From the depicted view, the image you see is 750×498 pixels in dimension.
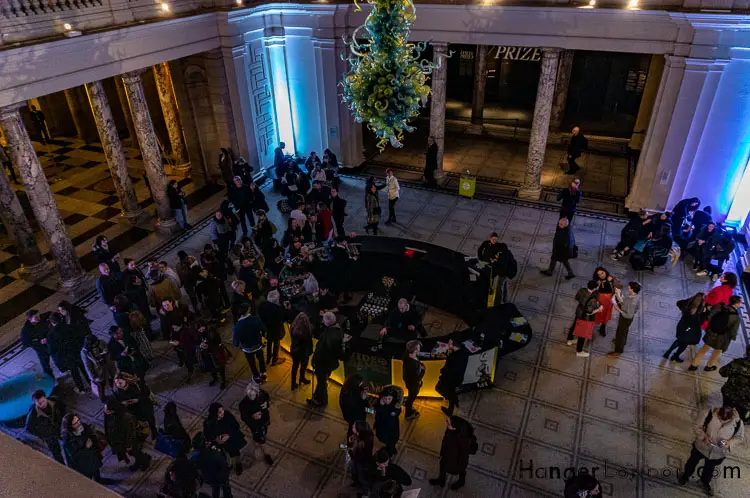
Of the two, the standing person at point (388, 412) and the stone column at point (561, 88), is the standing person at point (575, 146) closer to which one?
the stone column at point (561, 88)

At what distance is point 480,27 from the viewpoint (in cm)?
1273

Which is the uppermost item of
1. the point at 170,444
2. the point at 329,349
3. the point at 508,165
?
the point at 329,349

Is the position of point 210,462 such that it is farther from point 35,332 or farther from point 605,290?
point 605,290

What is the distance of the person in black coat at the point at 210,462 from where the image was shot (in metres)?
5.98

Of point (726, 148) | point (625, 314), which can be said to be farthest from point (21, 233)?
point (726, 148)

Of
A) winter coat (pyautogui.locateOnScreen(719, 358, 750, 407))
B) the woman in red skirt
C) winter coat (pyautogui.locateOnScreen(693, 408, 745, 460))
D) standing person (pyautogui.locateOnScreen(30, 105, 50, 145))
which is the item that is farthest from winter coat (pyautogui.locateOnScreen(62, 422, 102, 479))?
standing person (pyautogui.locateOnScreen(30, 105, 50, 145))

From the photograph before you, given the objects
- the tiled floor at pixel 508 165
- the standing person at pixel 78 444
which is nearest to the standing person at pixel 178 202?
the tiled floor at pixel 508 165

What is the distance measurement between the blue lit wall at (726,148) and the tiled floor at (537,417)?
2737 millimetres

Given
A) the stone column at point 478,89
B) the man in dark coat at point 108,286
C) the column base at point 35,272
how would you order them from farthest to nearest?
the stone column at point 478,89 → the column base at point 35,272 → the man in dark coat at point 108,286

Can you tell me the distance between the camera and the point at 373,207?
12289mm

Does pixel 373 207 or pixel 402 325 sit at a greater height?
pixel 402 325

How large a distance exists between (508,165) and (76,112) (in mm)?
14949

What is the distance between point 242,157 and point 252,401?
31.9ft

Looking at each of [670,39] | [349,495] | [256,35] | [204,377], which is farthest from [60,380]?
[670,39]
